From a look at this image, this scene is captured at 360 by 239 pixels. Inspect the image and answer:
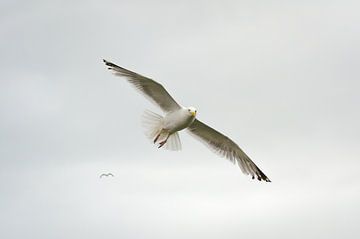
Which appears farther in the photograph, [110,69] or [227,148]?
[227,148]

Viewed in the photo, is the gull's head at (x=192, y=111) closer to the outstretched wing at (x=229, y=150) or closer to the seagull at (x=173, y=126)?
the seagull at (x=173, y=126)

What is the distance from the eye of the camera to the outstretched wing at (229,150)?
64.4ft

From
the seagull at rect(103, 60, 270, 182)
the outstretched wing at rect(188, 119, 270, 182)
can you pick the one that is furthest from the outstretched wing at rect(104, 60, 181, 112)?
the outstretched wing at rect(188, 119, 270, 182)

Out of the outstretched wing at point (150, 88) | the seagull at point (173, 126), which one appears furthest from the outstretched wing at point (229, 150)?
the outstretched wing at point (150, 88)

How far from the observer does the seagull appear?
711 inches

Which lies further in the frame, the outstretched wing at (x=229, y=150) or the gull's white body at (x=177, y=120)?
the outstretched wing at (x=229, y=150)

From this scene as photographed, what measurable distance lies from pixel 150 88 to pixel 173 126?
3.36 ft

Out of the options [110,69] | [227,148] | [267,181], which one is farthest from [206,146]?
[110,69]

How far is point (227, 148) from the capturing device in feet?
65.1

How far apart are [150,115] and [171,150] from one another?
3.20 ft

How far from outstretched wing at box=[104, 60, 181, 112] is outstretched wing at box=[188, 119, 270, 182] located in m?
1.31

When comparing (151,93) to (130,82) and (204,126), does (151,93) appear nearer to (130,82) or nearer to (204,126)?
(130,82)

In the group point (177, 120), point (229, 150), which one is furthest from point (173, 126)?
point (229, 150)

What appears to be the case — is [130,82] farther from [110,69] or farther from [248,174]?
[248,174]
